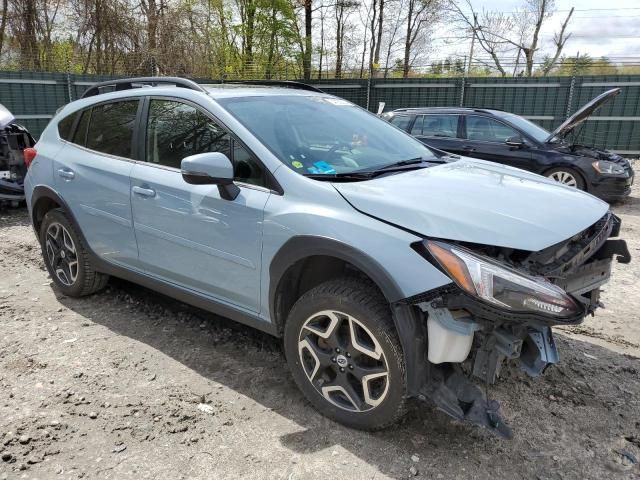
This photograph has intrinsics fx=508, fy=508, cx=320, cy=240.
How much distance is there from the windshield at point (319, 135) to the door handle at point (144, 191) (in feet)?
2.39

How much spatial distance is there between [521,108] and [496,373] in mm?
14155

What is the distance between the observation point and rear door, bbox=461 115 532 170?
8430 millimetres

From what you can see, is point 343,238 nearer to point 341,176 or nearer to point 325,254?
point 325,254

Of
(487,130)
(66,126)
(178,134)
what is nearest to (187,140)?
(178,134)

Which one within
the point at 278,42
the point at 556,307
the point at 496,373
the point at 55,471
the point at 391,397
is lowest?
the point at 55,471

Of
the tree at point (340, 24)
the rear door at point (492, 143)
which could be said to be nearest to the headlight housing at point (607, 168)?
the rear door at point (492, 143)

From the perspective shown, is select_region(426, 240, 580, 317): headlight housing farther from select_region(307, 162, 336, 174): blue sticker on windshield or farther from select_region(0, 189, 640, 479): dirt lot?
select_region(307, 162, 336, 174): blue sticker on windshield

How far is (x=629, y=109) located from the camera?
1380 cm

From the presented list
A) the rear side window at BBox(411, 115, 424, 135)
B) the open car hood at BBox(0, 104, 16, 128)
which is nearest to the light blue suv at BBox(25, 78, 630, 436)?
the open car hood at BBox(0, 104, 16, 128)

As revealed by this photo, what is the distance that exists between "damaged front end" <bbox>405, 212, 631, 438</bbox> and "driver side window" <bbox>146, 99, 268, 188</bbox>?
3.77ft

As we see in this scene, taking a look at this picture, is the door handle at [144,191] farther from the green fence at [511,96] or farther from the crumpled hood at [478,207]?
the green fence at [511,96]

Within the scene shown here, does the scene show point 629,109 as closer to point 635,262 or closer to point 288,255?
point 635,262

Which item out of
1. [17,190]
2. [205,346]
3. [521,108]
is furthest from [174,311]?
[521,108]

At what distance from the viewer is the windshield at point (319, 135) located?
2873 mm
